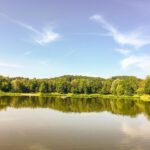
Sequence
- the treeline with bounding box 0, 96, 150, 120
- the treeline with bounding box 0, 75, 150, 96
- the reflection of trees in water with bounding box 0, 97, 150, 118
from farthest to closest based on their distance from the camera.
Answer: the treeline with bounding box 0, 75, 150, 96 → the reflection of trees in water with bounding box 0, 97, 150, 118 → the treeline with bounding box 0, 96, 150, 120

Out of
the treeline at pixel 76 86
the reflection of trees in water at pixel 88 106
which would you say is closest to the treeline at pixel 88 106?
the reflection of trees in water at pixel 88 106

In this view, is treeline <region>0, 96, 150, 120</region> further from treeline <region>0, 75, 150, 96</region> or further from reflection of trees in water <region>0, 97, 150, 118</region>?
treeline <region>0, 75, 150, 96</region>

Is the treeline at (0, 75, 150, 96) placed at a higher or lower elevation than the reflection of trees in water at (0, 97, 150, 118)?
higher

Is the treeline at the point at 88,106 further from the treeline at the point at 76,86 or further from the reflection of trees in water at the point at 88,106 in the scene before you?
the treeline at the point at 76,86

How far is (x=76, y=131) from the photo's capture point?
881 inches

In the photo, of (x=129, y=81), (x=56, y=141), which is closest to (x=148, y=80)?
(x=129, y=81)

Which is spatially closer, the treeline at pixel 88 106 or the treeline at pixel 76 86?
the treeline at pixel 88 106

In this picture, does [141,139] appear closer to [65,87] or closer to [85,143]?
[85,143]

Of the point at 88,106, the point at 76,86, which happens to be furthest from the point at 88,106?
the point at 76,86

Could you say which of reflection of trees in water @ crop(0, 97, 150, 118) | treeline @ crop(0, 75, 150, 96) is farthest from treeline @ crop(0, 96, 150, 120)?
treeline @ crop(0, 75, 150, 96)

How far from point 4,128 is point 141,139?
18.2 m

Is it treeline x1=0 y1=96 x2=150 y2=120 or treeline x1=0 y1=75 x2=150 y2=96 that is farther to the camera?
treeline x1=0 y1=75 x2=150 y2=96

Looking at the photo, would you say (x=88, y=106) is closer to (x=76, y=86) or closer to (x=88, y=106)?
(x=88, y=106)

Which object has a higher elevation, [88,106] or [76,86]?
[76,86]
